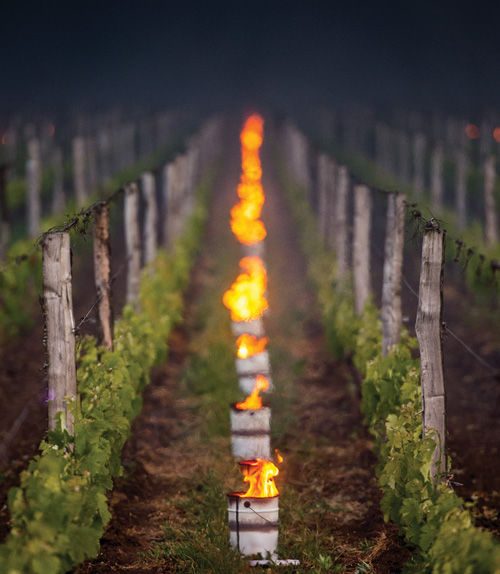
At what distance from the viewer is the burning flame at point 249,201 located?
77.7 ft

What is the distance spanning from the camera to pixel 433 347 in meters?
7.52

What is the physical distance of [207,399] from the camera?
39.1 feet

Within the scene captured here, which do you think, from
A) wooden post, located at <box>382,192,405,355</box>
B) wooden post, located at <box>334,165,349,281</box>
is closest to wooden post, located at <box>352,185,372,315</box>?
wooden post, located at <box>334,165,349,281</box>

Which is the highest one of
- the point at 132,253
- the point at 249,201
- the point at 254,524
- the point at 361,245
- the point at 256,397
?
the point at 249,201

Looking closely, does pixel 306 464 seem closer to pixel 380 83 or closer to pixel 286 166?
pixel 286 166

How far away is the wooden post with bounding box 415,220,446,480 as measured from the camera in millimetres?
7512

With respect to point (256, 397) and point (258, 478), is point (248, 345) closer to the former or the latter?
point (256, 397)

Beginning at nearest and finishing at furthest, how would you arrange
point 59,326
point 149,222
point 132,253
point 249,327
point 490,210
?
1. point 59,326
2. point 132,253
3. point 249,327
4. point 149,222
5. point 490,210

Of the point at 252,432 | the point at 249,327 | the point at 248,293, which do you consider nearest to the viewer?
the point at 252,432

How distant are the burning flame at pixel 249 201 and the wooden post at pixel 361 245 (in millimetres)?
7513

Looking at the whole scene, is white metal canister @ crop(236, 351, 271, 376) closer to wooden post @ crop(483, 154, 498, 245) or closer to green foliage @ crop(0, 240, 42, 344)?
green foliage @ crop(0, 240, 42, 344)

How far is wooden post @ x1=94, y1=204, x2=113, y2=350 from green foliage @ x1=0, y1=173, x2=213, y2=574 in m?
0.18

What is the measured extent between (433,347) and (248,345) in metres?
4.86

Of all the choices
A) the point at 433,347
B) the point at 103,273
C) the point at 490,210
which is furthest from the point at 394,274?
the point at 490,210
